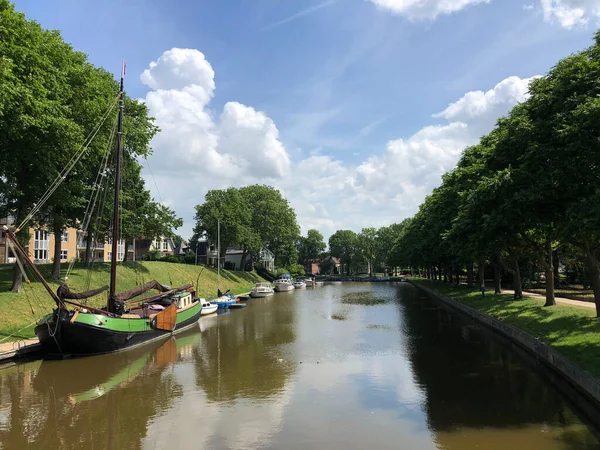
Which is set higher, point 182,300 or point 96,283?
point 96,283

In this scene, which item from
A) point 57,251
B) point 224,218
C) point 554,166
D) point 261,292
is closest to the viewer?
point 554,166

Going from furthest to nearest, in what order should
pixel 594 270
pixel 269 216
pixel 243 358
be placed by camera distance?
pixel 269 216
pixel 243 358
pixel 594 270

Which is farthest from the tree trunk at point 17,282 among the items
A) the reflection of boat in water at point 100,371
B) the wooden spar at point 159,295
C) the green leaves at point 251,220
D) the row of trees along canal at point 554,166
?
the green leaves at point 251,220

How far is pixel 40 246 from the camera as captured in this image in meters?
61.5

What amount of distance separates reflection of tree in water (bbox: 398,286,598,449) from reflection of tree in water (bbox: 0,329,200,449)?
864 centimetres

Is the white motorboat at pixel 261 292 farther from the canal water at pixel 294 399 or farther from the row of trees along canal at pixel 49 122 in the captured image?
the canal water at pixel 294 399

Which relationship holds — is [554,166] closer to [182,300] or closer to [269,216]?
[182,300]

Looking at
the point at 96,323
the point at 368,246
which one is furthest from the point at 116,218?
the point at 368,246

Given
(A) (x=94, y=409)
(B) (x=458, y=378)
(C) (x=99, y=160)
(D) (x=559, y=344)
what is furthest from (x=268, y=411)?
(C) (x=99, y=160)

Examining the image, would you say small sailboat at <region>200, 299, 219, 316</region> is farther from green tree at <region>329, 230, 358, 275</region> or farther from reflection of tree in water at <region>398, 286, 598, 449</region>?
green tree at <region>329, 230, 358, 275</region>

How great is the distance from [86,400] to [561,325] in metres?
19.5

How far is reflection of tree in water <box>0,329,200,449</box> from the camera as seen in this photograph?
11180mm

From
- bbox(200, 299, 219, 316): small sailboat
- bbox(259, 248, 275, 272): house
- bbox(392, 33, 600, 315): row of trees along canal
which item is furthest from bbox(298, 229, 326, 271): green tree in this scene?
bbox(392, 33, 600, 315): row of trees along canal

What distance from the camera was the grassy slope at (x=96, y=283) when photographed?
22.4 m
